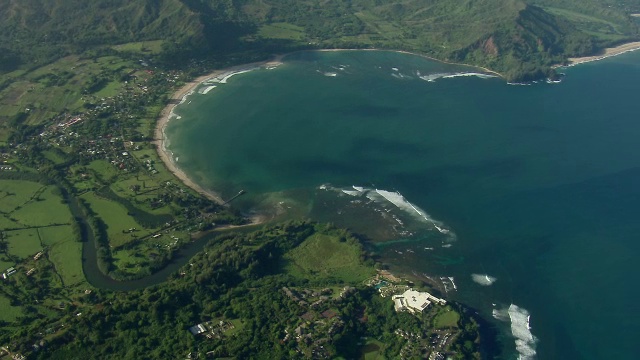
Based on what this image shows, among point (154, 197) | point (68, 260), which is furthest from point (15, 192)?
point (154, 197)

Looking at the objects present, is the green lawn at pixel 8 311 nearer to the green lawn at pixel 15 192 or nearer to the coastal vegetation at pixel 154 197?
the coastal vegetation at pixel 154 197

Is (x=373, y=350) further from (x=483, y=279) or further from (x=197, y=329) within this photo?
(x=483, y=279)

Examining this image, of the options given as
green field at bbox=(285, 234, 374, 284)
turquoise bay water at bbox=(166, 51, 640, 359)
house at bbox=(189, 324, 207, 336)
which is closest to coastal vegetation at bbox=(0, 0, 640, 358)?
green field at bbox=(285, 234, 374, 284)

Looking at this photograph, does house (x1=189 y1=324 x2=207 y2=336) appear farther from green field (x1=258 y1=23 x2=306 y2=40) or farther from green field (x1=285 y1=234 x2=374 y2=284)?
green field (x1=258 y1=23 x2=306 y2=40)

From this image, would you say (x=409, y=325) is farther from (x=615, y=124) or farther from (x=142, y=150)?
(x=615, y=124)

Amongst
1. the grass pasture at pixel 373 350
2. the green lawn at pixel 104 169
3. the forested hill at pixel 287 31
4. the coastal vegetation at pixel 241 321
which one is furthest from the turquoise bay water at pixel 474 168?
the grass pasture at pixel 373 350

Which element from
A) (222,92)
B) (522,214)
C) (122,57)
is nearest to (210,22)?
(122,57)

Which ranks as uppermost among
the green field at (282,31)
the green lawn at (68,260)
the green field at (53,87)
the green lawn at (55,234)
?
the green field at (282,31)
